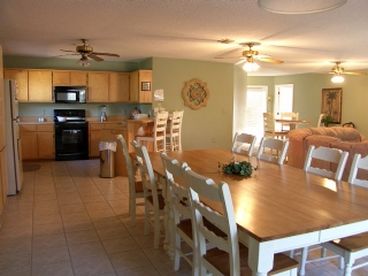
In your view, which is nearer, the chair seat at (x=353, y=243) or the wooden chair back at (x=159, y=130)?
the chair seat at (x=353, y=243)

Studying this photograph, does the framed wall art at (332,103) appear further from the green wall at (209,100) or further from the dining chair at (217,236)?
the dining chair at (217,236)

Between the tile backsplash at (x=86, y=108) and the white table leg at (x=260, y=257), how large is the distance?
611 centimetres

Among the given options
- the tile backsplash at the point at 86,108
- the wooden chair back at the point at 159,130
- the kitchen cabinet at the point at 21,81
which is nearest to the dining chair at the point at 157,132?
the wooden chair back at the point at 159,130

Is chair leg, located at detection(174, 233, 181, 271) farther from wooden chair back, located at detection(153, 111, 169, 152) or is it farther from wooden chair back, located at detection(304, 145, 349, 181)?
wooden chair back, located at detection(153, 111, 169, 152)

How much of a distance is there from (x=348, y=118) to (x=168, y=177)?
817 centimetres

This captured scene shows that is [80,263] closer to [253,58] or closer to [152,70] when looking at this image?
[253,58]

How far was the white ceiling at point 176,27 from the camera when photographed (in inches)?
130

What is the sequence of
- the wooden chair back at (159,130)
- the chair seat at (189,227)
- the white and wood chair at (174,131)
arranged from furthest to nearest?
the white and wood chair at (174,131) → the wooden chair back at (159,130) → the chair seat at (189,227)

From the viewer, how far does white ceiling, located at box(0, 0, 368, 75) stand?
3.30 meters

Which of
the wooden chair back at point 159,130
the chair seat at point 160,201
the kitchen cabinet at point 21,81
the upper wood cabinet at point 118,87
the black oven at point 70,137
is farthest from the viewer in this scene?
the upper wood cabinet at point 118,87

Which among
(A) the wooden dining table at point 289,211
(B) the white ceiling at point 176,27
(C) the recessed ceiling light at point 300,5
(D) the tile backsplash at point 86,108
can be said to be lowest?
(A) the wooden dining table at point 289,211

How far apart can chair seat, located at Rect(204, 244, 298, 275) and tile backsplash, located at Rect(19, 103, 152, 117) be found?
5.72m

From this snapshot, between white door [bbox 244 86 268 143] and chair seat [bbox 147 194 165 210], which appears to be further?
white door [bbox 244 86 268 143]

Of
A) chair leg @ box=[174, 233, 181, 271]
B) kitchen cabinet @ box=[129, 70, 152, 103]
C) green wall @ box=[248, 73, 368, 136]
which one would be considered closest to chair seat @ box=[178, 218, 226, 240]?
chair leg @ box=[174, 233, 181, 271]
